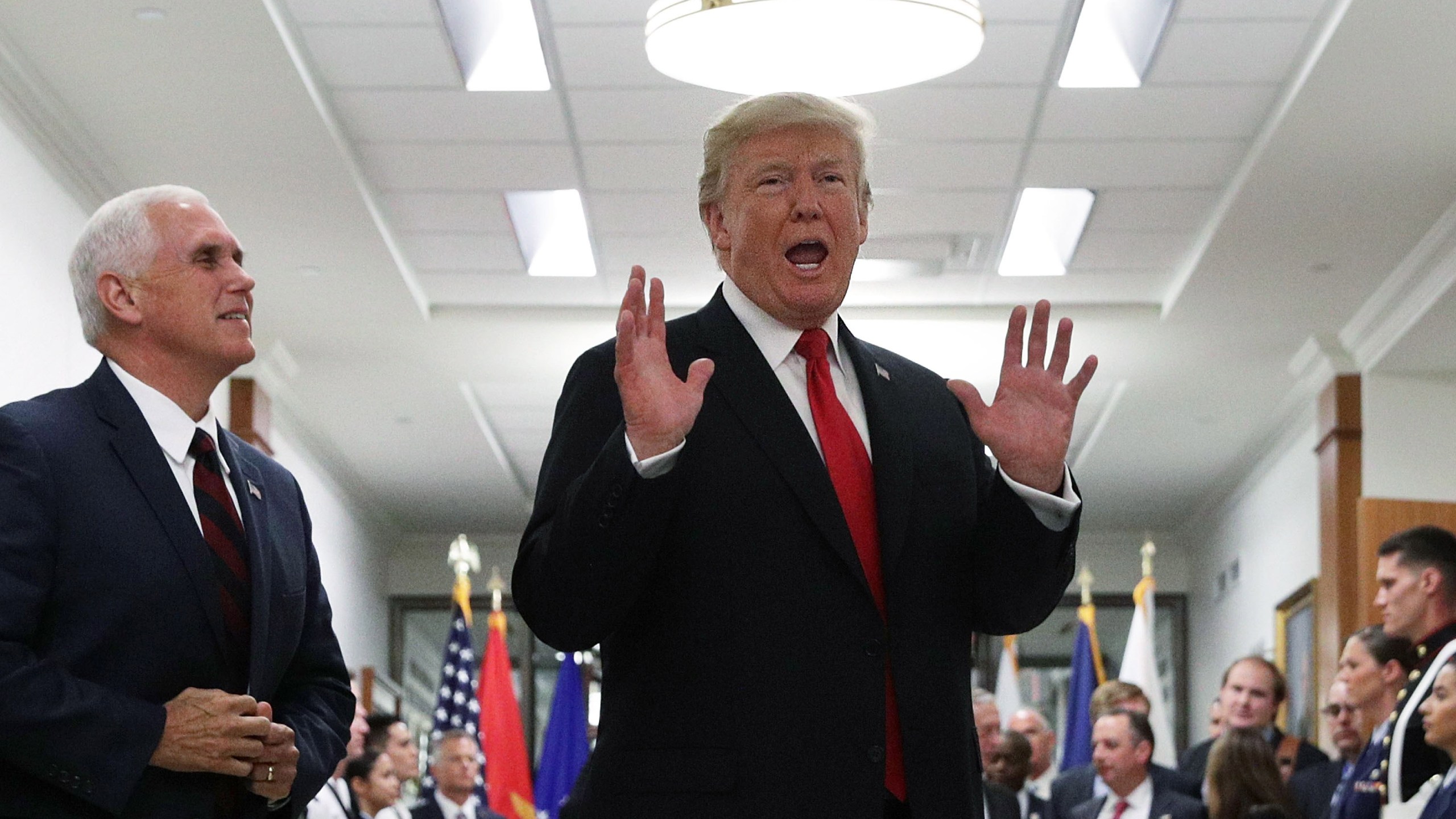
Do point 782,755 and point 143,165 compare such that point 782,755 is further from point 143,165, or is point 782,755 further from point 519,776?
point 519,776

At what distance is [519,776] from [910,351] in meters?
4.02

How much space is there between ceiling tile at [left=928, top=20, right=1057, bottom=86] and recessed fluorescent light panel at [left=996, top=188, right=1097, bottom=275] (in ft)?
4.70

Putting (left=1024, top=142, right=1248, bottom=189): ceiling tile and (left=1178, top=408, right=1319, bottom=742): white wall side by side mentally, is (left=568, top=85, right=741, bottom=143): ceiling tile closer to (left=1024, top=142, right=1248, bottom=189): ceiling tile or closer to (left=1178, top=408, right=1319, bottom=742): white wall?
(left=1024, top=142, right=1248, bottom=189): ceiling tile

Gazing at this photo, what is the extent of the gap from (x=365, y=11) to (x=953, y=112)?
2362mm

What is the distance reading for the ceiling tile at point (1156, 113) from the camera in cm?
720

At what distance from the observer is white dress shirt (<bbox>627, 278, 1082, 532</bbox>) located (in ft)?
7.05

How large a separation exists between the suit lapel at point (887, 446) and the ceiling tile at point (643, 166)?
5.42 m

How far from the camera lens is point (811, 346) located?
2.28m

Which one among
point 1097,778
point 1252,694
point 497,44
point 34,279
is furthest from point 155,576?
point 1097,778

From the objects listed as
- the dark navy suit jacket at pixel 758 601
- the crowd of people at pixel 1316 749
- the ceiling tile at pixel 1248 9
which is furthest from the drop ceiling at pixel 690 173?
the dark navy suit jacket at pixel 758 601

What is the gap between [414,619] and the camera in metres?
17.7

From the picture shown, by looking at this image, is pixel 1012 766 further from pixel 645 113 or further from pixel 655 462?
pixel 655 462

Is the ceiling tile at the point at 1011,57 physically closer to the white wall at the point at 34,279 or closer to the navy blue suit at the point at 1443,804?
the navy blue suit at the point at 1443,804

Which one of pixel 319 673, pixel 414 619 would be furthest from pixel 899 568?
pixel 414 619
